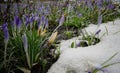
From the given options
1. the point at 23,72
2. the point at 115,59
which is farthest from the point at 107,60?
the point at 23,72

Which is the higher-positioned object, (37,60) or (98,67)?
(98,67)

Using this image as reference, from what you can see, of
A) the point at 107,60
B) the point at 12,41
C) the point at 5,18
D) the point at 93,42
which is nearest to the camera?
the point at 107,60

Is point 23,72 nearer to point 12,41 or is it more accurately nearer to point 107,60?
point 12,41

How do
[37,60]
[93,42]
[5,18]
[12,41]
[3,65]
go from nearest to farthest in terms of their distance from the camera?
[3,65] < [37,60] < [12,41] < [93,42] < [5,18]

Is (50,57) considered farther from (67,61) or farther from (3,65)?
(3,65)

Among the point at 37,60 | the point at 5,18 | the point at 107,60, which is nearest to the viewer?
the point at 107,60

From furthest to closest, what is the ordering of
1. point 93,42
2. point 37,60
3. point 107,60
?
point 93,42 → point 37,60 → point 107,60

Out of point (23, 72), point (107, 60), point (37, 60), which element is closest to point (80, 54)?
point (107, 60)

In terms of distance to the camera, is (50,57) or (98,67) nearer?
(98,67)

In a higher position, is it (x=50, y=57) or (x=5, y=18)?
(x=5, y=18)
